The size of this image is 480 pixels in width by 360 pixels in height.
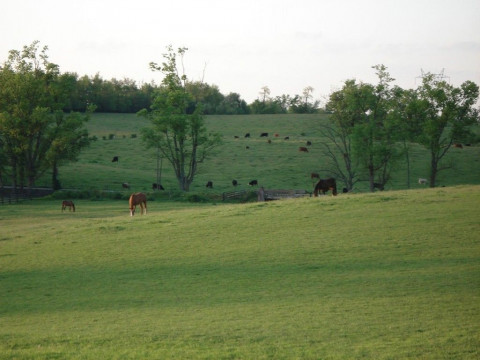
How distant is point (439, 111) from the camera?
171ft

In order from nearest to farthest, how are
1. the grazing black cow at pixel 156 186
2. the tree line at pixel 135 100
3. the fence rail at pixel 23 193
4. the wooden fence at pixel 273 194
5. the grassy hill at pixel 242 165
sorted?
the wooden fence at pixel 273 194
the fence rail at pixel 23 193
the grazing black cow at pixel 156 186
the grassy hill at pixel 242 165
the tree line at pixel 135 100

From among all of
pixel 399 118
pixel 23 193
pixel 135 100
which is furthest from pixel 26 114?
pixel 135 100

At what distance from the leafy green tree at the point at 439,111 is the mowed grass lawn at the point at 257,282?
23530 mm

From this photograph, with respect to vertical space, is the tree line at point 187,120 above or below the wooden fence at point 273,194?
above

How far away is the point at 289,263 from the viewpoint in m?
18.2

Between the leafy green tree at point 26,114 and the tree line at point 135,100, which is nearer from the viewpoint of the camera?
the leafy green tree at point 26,114

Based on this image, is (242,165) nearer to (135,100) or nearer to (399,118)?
(399,118)

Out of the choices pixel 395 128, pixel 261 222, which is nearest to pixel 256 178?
pixel 395 128

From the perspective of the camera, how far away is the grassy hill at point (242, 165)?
56906mm

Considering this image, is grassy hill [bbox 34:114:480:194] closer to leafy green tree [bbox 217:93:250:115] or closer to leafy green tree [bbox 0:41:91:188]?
leafy green tree [bbox 0:41:91:188]

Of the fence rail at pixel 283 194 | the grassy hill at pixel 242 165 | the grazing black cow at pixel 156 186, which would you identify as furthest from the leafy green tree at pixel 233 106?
the fence rail at pixel 283 194

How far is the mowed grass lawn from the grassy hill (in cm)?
2772

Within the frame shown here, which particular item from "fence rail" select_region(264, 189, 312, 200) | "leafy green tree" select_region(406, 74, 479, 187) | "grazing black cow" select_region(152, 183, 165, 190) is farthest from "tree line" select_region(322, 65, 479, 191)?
"grazing black cow" select_region(152, 183, 165, 190)

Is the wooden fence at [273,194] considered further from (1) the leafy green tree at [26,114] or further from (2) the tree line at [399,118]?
(1) the leafy green tree at [26,114]
